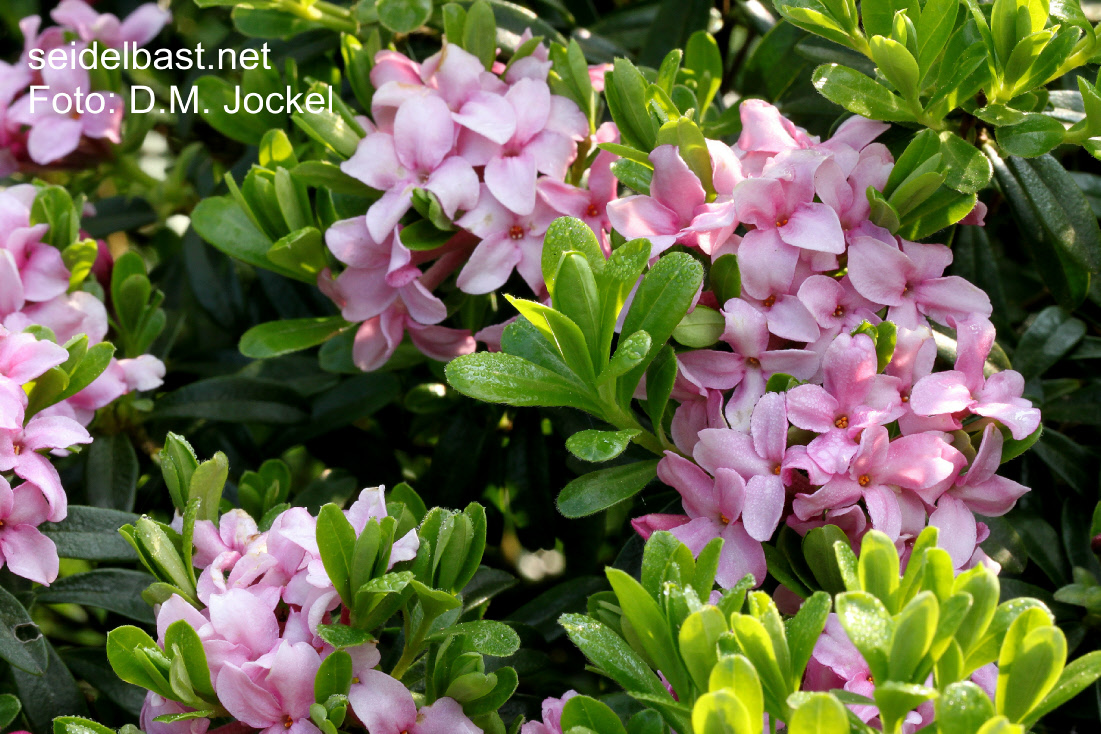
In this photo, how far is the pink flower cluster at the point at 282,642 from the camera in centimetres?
75

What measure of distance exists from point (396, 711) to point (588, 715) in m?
0.16

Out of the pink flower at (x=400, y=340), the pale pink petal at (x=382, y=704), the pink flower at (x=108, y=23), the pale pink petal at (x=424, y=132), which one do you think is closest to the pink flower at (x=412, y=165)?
the pale pink petal at (x=424, y=132)

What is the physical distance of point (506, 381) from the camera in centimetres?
78

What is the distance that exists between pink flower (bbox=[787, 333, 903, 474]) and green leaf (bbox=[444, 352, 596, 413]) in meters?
0.17

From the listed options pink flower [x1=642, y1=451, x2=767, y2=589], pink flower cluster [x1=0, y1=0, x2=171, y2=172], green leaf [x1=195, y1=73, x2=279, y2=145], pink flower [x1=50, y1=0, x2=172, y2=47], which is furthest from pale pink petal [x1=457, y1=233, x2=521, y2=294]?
pink flower [x1=50, y1=0, x2=172, y2=47]

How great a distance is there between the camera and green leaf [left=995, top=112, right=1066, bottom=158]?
89cm

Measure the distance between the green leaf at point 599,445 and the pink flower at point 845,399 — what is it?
0.42 ft

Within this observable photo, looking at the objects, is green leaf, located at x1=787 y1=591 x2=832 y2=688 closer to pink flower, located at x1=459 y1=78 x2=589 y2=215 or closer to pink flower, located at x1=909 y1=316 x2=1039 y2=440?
pink flower, located at x1=909 y1=316 x2=1039 y2=440

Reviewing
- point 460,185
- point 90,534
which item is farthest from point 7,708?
point 460,185

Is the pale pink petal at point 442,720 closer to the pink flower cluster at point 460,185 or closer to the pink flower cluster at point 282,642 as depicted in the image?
the pink flower cluster at point 282,642

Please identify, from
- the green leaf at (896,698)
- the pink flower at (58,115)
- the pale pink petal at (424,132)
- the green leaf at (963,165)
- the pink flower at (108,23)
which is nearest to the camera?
the green leaf at (896,698)

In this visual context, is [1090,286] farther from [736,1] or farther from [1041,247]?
[736,1]

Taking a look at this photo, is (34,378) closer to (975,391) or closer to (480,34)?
(480,34)

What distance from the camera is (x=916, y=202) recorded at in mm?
871
